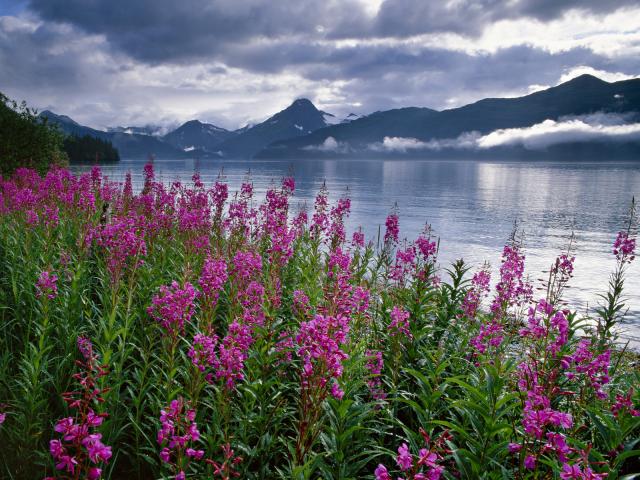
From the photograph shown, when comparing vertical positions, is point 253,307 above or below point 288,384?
above

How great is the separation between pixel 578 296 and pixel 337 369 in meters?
17.5

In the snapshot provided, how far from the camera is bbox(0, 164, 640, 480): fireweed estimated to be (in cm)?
327

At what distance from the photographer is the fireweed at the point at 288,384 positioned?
3.27 m

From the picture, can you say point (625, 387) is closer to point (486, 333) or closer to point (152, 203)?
point (486, 333)

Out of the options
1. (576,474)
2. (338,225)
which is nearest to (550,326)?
(576,474)

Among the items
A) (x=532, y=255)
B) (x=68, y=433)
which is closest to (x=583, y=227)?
(x=532, y=255)

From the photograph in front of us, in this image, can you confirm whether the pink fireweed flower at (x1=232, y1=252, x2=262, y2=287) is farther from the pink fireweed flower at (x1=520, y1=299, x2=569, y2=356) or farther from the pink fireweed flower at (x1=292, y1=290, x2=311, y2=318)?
the pink fireweed flower at (x1=520, y1=299, x2=569, y2=356)

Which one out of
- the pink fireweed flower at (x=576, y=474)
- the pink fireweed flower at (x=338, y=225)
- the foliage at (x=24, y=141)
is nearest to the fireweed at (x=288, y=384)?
the pink fireweed flower at (x=576, y=474)

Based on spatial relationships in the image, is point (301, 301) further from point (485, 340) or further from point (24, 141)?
point (24, 141)

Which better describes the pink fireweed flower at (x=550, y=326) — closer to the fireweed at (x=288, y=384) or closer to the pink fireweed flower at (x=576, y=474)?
the fireweed at (x=288, y=384)

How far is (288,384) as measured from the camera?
5359mm

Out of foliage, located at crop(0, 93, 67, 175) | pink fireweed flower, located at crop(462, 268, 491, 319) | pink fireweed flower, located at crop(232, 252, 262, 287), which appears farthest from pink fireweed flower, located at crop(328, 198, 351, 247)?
foliage, located at crop(0, 93, 67, 175)

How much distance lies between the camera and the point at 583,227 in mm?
37000

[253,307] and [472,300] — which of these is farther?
[472,300]
